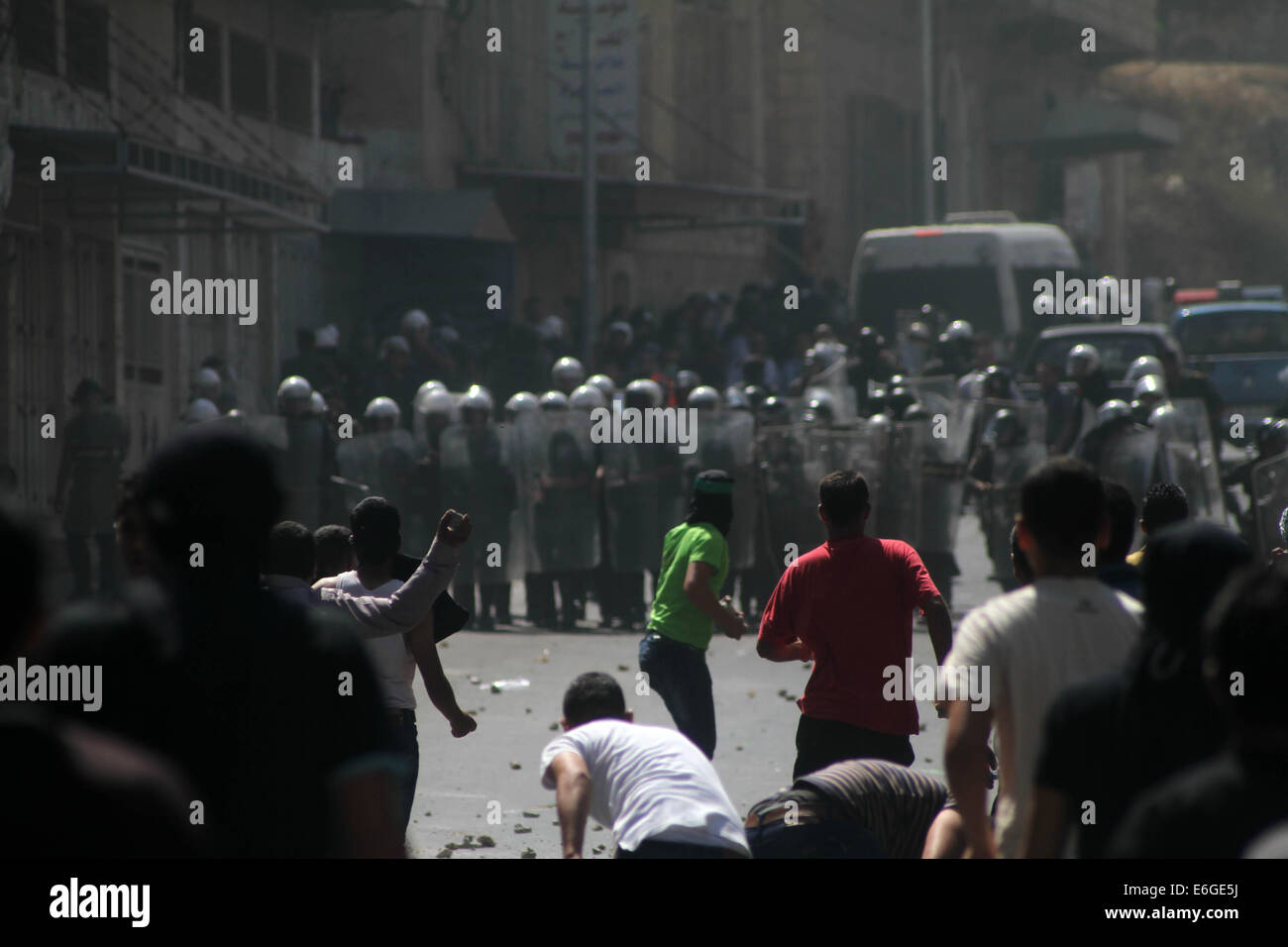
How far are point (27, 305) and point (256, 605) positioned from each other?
14438 millimetres

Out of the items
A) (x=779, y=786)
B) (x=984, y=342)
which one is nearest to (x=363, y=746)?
(x=779, y=786)

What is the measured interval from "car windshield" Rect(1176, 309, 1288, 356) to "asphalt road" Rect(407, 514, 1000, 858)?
10.8 meters

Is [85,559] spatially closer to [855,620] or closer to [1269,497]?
[1269,497]

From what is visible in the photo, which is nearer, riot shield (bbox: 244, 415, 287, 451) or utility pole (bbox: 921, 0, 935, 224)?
riot shield (bbox: 244, 415, 287, 451)

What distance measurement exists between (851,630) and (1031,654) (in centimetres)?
217

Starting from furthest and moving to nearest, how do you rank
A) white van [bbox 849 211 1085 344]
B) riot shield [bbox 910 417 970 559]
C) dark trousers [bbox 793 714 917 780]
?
1. white van [bbox 849 211 1085 344]
2. riot shield [bbox 910 417 970 559]
3. dark trousers [bbox 793 714 917 780]

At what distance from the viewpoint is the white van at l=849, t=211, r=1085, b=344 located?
76.4 ft

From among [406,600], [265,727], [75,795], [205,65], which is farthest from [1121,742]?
[205,65]

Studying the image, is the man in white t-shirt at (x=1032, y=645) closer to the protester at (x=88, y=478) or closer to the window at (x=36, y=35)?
the protester at (x=88, y=478)

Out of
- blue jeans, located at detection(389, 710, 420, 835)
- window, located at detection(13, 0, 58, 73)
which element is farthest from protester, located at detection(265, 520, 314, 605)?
window, located at detection(13, 0, 58, 73)

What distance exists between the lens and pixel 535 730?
32.9ft

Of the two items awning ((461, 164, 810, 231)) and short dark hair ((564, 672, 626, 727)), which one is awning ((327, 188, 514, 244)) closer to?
awning ((461, 164, 810, 231))
